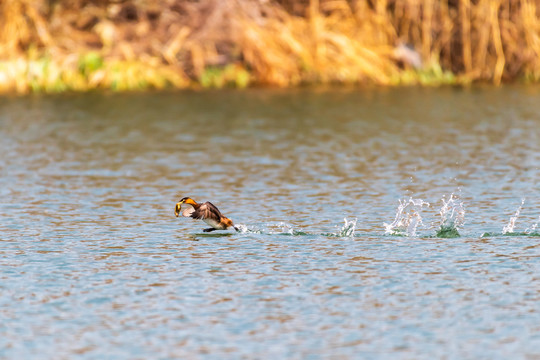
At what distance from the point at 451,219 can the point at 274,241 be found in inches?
103

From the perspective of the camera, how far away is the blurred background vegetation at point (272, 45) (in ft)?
117

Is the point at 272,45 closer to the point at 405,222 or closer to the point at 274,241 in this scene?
the point at 405,222

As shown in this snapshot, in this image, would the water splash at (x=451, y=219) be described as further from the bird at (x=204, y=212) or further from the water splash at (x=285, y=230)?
the bird at (x=204, y=212)

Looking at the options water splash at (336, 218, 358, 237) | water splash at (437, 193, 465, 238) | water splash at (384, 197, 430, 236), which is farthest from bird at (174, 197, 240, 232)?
water splash at (437, 193, 465, 238)

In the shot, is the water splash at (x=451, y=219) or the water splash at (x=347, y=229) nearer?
the water splash at (x=451, y=219)

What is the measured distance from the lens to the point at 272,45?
3584 cm

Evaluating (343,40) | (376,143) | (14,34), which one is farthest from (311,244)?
(14,34)

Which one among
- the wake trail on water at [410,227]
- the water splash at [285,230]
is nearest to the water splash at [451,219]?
the wake trail on water at [410,227]

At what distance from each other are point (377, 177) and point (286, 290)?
8251 mm

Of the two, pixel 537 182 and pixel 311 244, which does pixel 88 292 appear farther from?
pixel 537 182

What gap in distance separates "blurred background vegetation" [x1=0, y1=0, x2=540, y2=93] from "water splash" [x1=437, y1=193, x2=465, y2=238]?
69.9ft

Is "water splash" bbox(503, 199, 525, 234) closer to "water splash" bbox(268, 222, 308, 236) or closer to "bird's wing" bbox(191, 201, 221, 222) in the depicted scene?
"water splash" bbox(268, 222, 308, 236)

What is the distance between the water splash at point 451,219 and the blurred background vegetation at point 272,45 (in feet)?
69.9

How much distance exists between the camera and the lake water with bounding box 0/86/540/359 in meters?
8.89
